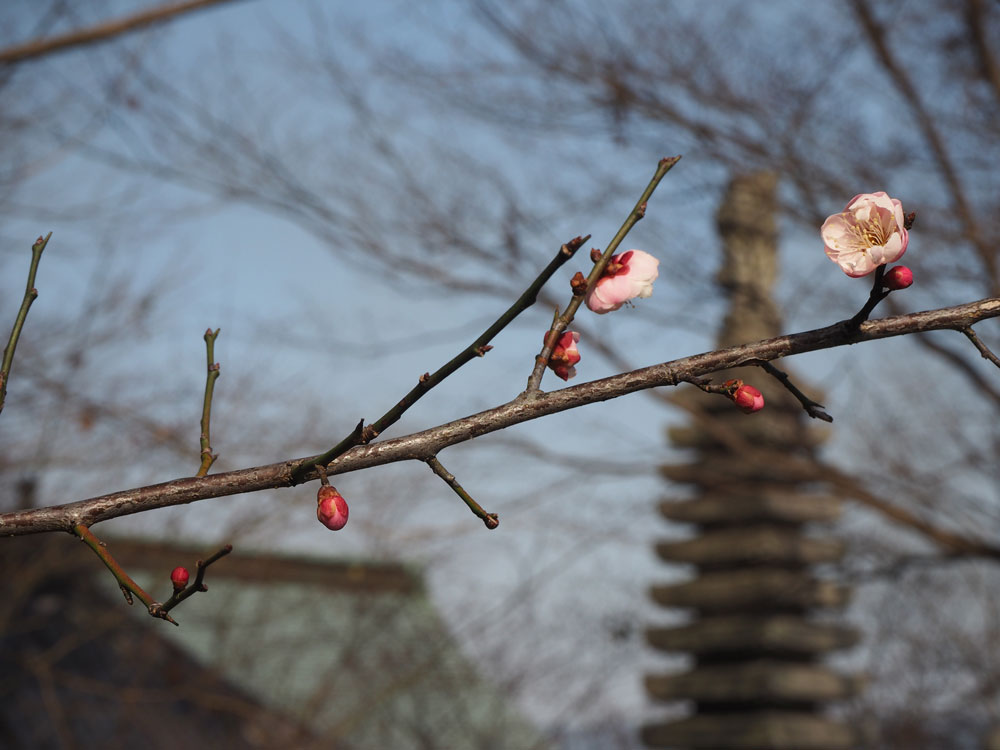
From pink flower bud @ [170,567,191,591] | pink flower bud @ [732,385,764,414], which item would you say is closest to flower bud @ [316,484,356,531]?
Result: pink flower bud @ [170,567,191,591]

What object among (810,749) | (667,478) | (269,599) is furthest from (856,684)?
(269,599)

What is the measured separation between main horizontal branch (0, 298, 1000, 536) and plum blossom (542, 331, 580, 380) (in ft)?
0.50

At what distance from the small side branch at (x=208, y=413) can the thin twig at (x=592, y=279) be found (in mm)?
383

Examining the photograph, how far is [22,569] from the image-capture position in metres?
7.18

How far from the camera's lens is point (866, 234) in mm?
1166

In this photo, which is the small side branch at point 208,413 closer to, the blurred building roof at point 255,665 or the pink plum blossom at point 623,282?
the pink plum blossom at point 623,282

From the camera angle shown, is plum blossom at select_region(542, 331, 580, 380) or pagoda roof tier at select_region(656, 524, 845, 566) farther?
pagoda roof tier at select_region(656, 524, 845, 566)

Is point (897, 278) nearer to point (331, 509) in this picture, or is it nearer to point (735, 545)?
point (331, 509)

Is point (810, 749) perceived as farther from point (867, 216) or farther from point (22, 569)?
point (867, 216)

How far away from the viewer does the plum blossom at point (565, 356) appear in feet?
4.14

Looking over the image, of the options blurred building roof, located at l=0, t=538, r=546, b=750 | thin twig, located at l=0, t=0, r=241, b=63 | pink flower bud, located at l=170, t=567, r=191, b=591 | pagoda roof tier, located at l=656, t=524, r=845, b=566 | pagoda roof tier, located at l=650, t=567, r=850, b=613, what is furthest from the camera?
pagoda roof tier, located at l=656, t=524, r=845, b=566

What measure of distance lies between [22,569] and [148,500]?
6858mm

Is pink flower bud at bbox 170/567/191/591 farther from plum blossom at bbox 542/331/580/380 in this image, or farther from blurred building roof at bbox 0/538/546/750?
blurred building roof at bbox 0/538/546/750

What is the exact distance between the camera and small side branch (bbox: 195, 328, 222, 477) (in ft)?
4.12
